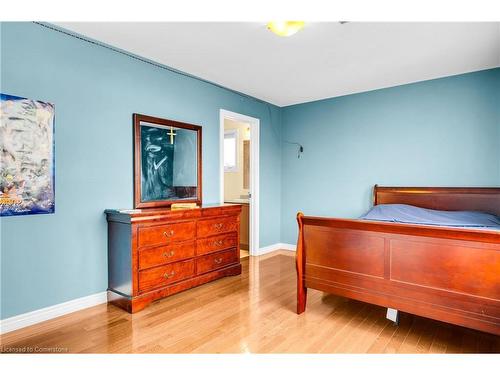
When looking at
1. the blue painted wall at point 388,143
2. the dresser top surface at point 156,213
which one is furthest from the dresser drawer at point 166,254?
the blue painted wall at point 388,143

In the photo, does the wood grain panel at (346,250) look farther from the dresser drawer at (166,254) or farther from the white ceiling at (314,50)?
the white ceiling at (314,50)

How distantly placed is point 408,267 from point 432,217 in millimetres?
1496

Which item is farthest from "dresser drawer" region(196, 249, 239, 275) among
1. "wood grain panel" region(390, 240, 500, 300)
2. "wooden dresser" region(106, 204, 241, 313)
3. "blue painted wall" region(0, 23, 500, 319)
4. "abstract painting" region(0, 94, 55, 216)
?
"wood grain panel" region(390, 240, 500, 300)

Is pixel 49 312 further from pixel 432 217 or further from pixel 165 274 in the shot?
pixel 432 217

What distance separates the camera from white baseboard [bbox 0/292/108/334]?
2141 mm

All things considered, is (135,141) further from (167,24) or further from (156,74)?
(167,24)

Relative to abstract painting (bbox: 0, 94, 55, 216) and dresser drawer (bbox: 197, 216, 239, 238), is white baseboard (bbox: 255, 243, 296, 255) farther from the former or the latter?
abstract painting (bbox: 0, 94, 55, 216)

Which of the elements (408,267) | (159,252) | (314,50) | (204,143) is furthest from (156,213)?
(314,50)

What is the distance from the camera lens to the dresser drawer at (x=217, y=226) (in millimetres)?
3070

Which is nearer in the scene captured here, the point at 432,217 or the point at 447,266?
the point at 447,266

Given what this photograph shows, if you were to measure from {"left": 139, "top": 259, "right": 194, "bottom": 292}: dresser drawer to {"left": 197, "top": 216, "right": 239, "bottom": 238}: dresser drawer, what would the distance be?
324 mm

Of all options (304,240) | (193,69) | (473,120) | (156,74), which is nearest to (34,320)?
(304,240)

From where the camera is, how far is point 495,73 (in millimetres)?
3238

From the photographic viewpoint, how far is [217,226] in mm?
3252
